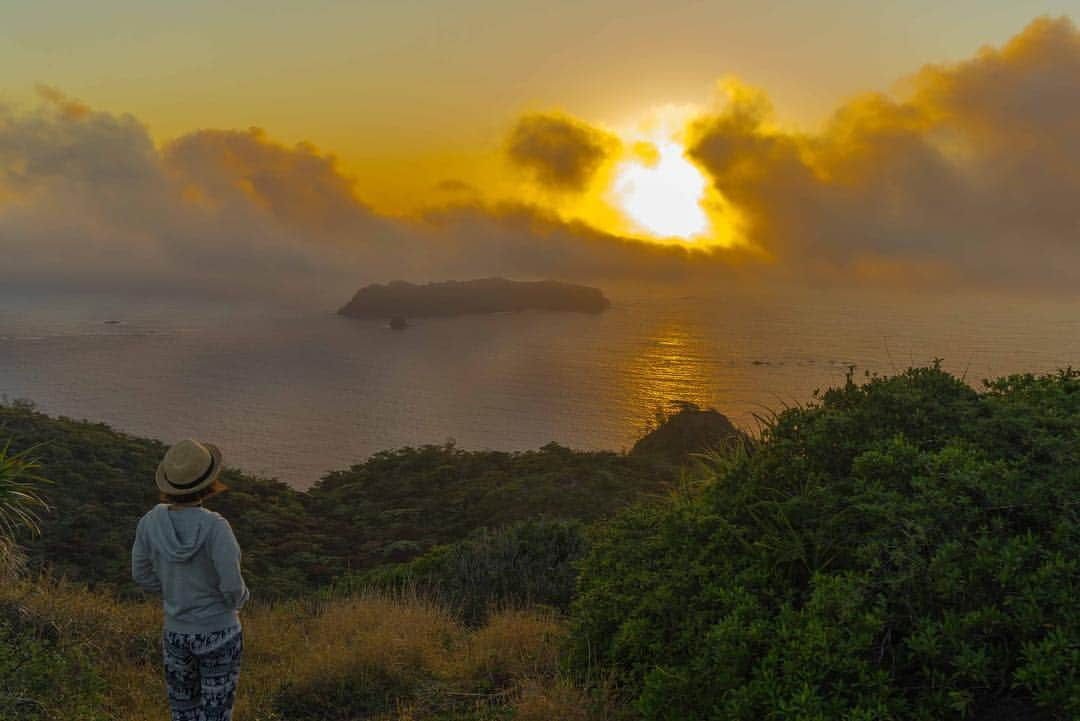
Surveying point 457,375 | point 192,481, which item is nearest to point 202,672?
point 192,481

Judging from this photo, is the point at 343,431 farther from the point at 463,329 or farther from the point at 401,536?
the point at 463,329

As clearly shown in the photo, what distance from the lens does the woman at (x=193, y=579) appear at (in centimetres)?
480

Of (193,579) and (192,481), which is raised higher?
(192,481)

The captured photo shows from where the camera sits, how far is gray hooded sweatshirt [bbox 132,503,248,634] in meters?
4.77

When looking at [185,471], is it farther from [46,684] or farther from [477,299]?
[477,299]

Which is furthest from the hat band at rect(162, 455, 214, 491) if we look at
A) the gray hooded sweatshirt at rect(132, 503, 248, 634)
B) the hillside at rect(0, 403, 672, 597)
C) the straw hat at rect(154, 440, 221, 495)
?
the hillside at rect(0, 403, 672, 597)

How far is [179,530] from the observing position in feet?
15.9

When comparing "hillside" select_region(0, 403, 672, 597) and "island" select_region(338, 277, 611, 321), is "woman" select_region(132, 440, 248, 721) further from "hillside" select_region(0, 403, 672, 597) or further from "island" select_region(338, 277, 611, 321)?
"island" select_region(338, 277, 611, 321)

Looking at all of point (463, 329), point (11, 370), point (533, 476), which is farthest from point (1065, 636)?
point (463, 329)

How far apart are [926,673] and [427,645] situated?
5.37 metres

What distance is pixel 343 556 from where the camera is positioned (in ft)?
69.8

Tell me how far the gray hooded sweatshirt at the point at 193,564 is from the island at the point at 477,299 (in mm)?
170418

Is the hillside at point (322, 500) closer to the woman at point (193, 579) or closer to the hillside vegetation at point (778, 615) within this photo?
the hillside vegetation at point (778, 615)

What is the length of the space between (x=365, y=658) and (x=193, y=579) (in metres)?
3.38
